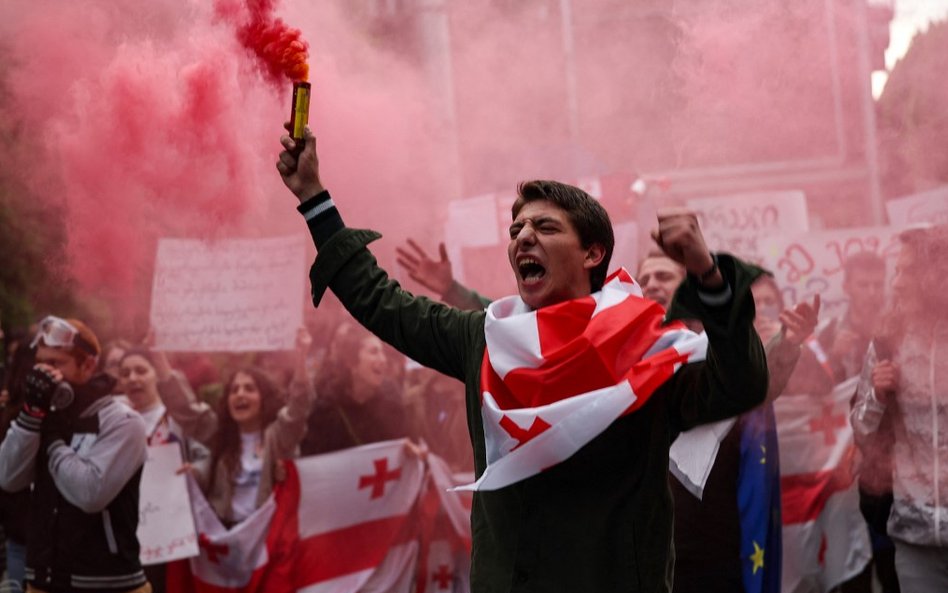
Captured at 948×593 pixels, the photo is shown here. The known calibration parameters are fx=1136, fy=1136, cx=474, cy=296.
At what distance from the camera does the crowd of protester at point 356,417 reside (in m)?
3.83

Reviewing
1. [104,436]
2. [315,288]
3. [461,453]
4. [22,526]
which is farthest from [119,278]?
[315,288]

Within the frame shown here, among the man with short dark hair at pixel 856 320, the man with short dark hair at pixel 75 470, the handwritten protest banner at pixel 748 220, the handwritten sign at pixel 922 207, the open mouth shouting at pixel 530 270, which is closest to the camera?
the open mouth shouting at pixel 530 270

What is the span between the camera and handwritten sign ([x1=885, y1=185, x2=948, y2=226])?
5.01 meters

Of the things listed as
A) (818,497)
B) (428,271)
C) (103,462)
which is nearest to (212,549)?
(103,462)

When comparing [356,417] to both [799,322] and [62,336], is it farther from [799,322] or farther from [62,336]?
[799,322]

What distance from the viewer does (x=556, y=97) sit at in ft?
17.7

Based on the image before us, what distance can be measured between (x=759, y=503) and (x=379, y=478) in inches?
81.3

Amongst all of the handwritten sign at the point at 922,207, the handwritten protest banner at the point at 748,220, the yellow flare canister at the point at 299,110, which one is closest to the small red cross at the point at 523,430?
the yellow flare canister at the point at 299,110

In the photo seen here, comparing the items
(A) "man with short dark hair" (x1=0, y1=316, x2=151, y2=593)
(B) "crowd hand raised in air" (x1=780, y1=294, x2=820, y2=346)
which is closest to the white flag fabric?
(A) "man with short dark hair" (x1=0, y1=316, x2=151, y2=593)

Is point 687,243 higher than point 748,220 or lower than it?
lower

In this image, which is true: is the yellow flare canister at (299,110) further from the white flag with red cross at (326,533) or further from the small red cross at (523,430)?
the white flag with red cross at (326,533)

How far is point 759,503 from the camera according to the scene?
380cm

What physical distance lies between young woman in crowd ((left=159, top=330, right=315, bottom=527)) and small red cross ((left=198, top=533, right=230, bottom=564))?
0.11m

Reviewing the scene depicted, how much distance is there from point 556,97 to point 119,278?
2171 millimetres
